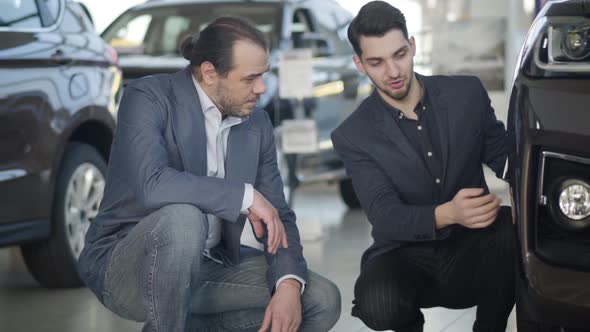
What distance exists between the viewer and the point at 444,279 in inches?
120

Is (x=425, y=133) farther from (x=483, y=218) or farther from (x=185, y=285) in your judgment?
(x=185, y=285)

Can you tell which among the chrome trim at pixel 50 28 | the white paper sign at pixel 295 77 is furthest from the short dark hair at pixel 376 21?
the white paper sign at pixel 295 77

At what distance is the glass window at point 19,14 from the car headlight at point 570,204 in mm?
2607

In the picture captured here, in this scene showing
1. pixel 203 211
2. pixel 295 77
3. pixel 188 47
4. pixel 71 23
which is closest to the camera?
pixel 203 211

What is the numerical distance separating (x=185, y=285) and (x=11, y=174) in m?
1.72

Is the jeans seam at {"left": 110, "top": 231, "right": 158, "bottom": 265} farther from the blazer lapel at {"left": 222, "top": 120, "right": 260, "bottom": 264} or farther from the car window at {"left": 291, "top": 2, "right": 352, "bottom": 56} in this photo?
the car window at {"left": 291, "top": 2, "right": 352, "bottom": 56}

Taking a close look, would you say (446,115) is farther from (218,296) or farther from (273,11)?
(273,11)

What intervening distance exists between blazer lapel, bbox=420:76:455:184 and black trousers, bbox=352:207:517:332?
0.67ft

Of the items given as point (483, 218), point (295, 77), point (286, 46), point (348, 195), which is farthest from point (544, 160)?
point (348, 195)

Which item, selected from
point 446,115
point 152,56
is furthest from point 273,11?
point 446,115

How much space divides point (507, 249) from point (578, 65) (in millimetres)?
725

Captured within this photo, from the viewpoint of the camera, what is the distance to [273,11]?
23.4 ft

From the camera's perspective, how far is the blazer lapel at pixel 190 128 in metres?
2.96

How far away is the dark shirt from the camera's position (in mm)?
3094
